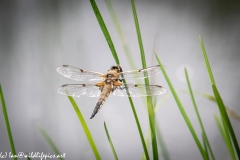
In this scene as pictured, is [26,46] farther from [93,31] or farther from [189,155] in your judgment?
[189,155]

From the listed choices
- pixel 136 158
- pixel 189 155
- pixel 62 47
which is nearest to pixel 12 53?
pixel 62 47

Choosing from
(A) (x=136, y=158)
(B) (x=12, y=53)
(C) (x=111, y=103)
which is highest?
(B) (x=12, y=53)

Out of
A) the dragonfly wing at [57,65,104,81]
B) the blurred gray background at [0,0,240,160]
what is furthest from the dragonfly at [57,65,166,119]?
the blurred gray background at [0,0,240,160]

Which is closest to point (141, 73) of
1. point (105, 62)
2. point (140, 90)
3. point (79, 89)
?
point (140, 90)

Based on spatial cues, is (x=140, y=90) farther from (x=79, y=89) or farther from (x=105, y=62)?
(x=105, y=62)

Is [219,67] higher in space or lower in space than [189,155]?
higher
